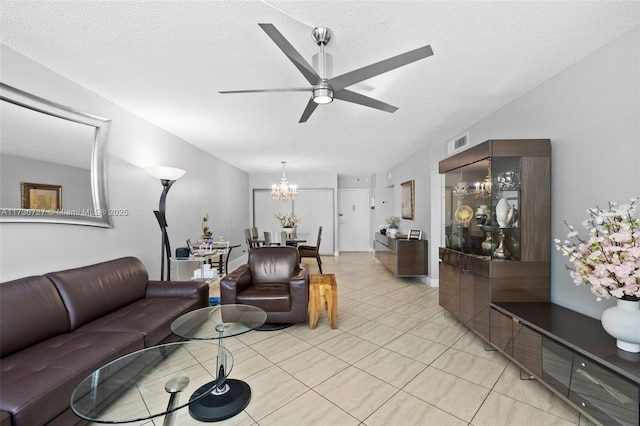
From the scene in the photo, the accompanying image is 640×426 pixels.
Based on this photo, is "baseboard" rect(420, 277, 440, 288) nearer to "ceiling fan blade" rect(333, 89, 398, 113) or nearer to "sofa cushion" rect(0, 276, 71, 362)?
"ceiling fan blade" rect(333, 89, 398, 113)

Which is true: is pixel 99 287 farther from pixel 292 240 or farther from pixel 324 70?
pixel 292 240

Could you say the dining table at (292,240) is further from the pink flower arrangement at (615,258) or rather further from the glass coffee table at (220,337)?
the pink flower arrangement at (615,258)

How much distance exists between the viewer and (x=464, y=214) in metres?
3.15

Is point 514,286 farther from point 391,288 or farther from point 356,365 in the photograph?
point 391,288

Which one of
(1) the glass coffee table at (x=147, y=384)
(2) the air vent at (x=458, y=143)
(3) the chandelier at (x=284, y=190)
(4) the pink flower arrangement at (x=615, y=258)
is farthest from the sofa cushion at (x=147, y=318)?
(3) the chandelier at (x=284, y=190)

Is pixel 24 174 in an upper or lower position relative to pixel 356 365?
upper

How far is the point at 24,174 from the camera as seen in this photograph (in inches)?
83.1

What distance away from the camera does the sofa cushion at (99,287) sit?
214 centimetres

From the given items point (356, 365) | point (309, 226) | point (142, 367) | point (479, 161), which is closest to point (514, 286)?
point (479, 161)

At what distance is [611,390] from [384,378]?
4.32 ft

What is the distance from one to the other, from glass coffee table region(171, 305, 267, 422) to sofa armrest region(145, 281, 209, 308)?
682 millimetres

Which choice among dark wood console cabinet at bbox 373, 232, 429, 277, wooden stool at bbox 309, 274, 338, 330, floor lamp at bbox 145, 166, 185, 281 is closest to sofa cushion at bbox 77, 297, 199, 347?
floor lamp at bbox 145, 166, 185, 281

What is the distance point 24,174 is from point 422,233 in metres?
5.17

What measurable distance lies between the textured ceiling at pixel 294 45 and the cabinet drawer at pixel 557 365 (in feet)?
6.86
